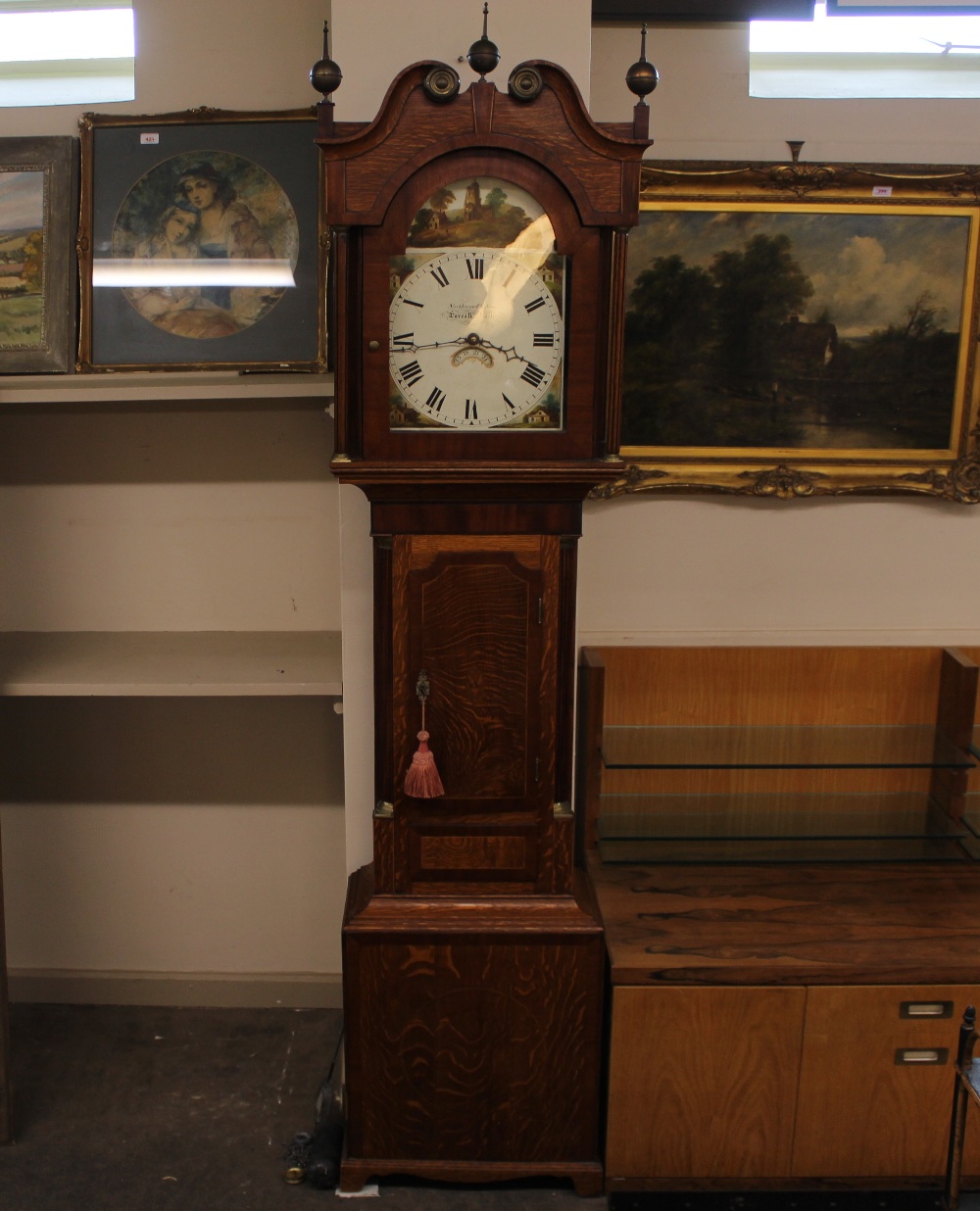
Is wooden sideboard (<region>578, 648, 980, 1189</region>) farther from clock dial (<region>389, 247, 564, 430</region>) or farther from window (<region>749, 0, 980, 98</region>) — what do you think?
window (<region>749, 0, 980, 98</region>)

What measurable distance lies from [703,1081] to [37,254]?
7.83ft

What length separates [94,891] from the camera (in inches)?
111

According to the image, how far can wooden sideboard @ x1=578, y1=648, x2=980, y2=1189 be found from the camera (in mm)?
2072

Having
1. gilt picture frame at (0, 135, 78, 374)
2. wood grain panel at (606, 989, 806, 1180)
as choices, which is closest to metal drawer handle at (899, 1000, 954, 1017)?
wood grain panel at (606, 989, 806, 1180)

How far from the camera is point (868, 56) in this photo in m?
2.46

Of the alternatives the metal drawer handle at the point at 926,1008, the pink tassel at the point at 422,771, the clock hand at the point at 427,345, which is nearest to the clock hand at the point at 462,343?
the clock hand at the point at 427,345

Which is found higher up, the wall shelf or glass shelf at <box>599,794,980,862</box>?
the wall shelf

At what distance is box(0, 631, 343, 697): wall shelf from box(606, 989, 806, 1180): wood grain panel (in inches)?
39.0

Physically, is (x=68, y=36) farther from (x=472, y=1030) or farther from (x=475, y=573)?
(x=472, y=1030)

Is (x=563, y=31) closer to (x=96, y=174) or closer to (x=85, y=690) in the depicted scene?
(x=96, y=174)

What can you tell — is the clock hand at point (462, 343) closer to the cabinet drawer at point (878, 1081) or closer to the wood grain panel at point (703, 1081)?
the wood grain panel at point (703, 1081)

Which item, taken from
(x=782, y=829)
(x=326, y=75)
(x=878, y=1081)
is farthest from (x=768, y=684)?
(x=326, y=75)

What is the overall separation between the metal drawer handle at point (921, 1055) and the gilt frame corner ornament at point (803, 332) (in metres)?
1.25

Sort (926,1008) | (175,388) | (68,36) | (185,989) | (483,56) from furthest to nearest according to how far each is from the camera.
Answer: (185,989)
(68,36)
(175,388)
(926,1008)
(483,56)
